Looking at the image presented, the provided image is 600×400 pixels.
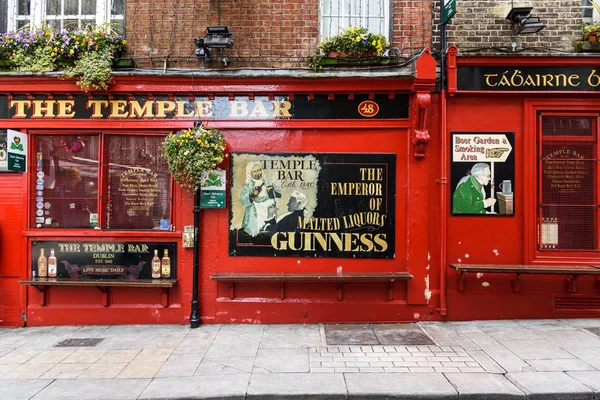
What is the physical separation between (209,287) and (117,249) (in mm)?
1675

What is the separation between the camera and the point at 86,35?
6.85 m

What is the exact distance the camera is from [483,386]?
14.1 feet

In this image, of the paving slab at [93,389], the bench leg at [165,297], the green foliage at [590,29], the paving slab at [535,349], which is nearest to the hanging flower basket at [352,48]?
the green foliage at [590,29]

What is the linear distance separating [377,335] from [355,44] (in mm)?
4673

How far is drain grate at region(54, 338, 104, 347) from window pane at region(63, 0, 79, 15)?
563 centimetres

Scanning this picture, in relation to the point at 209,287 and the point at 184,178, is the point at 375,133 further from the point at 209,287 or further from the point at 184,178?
the point at 209,287

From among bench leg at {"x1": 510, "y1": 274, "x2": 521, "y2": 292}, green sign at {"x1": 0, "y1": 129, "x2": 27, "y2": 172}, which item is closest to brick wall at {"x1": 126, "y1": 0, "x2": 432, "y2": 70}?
green sign at {"x1": 0, "y1": 129, "x2": 27, "y2": 172}

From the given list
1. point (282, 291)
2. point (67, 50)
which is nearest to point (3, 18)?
point (67, 50)

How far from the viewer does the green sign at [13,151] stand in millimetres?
6406

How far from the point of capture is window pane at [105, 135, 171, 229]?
6977 mm

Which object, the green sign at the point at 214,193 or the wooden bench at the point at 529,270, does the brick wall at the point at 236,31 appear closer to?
the green sign at the point at 214,193

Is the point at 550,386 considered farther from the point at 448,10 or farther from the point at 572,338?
the point at 448,10

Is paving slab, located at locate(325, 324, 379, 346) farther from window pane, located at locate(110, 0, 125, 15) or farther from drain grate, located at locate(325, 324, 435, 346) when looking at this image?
window pane, located at locate(110, 0, 125, 15)

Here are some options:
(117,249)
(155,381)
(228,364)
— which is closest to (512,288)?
(228,364)
